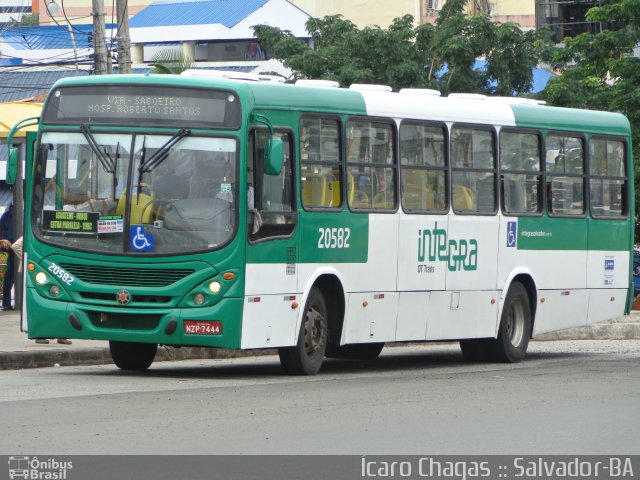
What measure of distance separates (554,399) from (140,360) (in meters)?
4.86

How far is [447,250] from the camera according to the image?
17328 millimetres

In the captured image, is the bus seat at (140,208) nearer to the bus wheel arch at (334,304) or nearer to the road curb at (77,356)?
the bus wheel arch at (334,304)

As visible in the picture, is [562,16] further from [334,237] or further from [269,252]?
[269,252]

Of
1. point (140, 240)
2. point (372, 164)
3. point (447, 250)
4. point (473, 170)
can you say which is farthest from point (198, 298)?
point (473, 170)

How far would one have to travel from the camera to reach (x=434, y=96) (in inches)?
689

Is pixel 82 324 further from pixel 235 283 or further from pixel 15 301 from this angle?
pixel 15 301

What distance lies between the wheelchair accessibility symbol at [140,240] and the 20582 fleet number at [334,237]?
6.09 ft

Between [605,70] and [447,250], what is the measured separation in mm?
20578

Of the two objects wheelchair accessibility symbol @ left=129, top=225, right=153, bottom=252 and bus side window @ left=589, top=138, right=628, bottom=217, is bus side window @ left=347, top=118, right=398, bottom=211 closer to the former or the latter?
wheelchair accessibility symbol @ left=129, top=225, right=153, bottom=252

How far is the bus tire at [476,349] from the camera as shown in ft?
61.6

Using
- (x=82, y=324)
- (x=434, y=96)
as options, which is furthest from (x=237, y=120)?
(x=434, y=96)

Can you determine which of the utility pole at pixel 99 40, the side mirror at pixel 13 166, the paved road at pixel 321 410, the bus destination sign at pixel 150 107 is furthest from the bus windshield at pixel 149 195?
the utility pole at pixel 99 40

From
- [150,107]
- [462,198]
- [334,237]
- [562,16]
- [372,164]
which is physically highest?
[562,16]

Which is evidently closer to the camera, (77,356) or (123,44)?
(77,356)
